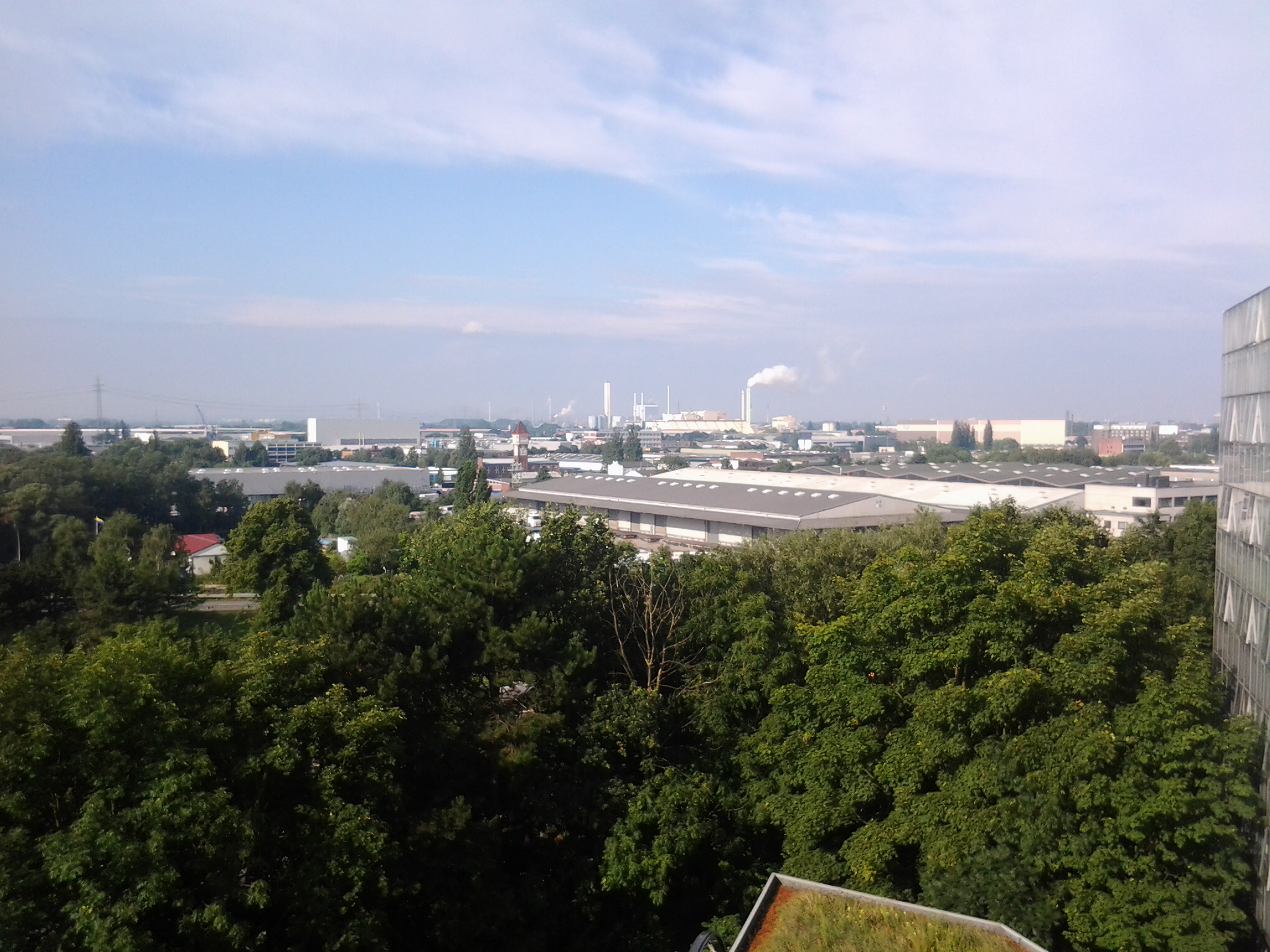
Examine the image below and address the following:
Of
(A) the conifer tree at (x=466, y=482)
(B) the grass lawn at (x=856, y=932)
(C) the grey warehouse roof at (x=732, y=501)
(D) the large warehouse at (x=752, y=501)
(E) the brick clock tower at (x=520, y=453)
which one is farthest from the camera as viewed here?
(E) the brick clock tower at (x=520, y=453)

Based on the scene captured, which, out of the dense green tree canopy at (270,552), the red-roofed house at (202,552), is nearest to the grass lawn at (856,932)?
the dense green tree canopy at (270,552)

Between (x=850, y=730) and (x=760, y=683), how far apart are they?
848 millimetres

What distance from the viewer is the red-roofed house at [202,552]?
20.7 metres

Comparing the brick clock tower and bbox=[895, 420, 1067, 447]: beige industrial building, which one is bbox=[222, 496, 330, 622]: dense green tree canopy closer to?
the brick clock tower

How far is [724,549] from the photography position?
1034cm

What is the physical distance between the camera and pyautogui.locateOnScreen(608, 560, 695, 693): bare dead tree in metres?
7.55

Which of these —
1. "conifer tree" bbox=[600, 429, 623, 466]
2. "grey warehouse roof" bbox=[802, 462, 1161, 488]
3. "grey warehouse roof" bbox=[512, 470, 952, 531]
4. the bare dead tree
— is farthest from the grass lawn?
"conifer tree" bbox=[600, 429, 623, 466]

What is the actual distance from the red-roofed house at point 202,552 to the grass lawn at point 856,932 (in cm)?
1824

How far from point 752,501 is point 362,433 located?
6852cm

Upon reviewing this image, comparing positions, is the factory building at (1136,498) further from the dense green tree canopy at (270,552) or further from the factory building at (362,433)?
the factory building at (362,433)

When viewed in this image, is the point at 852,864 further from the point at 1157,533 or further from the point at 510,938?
the point at 1157,533

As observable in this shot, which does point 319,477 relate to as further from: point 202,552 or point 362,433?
point 362,433

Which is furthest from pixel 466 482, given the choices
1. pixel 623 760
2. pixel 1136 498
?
pixel 623 760

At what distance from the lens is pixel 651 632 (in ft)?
25.1
